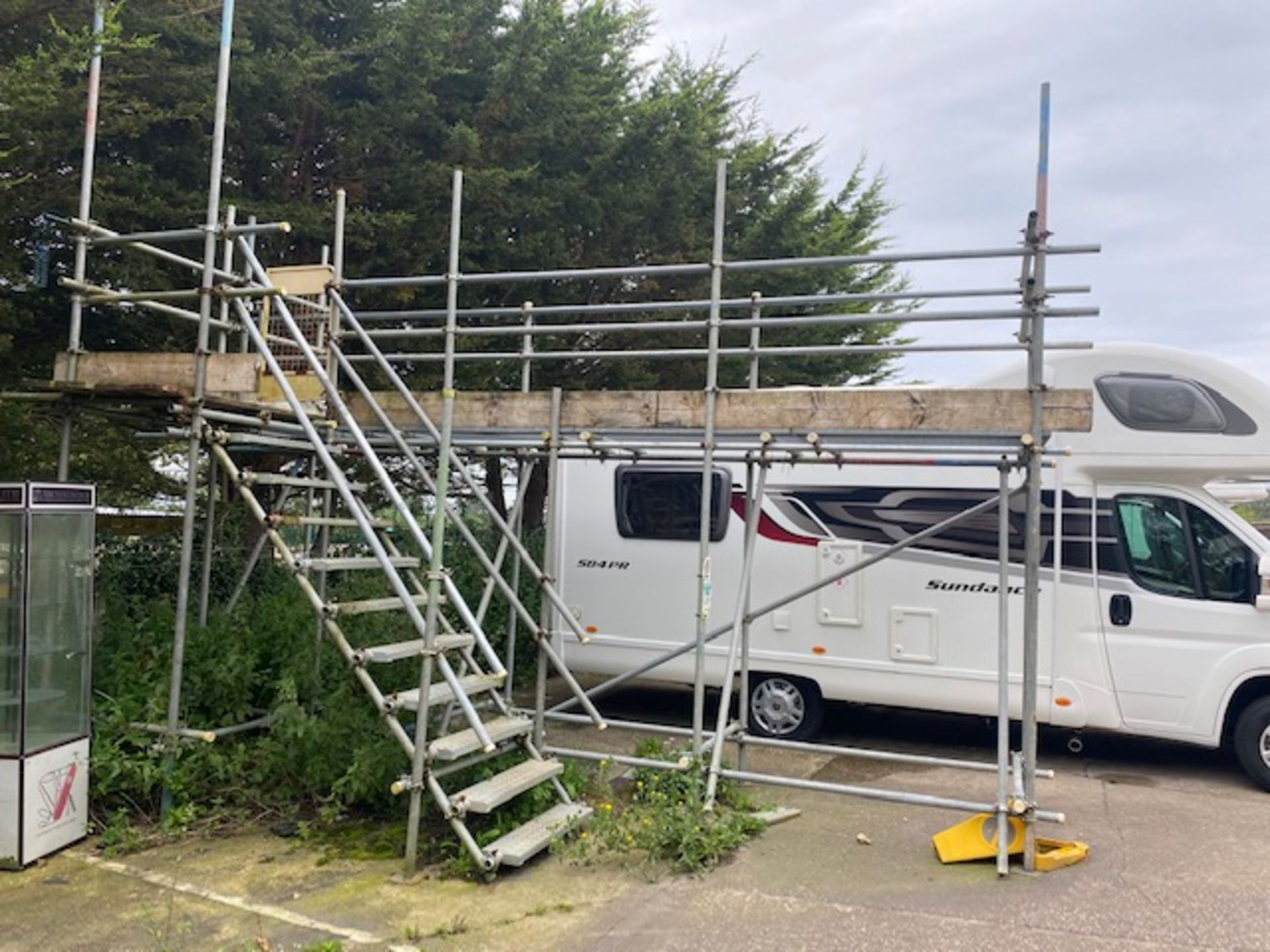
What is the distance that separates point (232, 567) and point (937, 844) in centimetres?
664

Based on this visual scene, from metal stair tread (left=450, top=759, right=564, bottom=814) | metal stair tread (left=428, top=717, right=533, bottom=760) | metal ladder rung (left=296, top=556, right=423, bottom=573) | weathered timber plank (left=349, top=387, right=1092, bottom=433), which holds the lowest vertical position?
metal stair tread (left=450, top=759, right=564, bottom=814)

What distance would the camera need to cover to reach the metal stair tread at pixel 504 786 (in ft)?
16.6

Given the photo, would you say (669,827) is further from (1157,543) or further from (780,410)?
(1157,543)

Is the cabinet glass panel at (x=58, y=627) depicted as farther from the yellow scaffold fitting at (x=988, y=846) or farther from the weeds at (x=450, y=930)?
the yellow scaffold fitting at (x=988, y=846)

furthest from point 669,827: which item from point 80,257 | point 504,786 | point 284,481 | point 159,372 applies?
point 80,257

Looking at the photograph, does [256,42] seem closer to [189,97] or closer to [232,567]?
[189,97]

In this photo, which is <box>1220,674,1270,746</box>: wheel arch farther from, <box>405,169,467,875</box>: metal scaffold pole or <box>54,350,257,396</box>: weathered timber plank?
<box>54,350,257,396</box>: weathered timber plank

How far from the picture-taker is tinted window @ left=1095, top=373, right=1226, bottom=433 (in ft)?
23.3

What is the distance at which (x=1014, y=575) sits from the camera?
7617 millimetres

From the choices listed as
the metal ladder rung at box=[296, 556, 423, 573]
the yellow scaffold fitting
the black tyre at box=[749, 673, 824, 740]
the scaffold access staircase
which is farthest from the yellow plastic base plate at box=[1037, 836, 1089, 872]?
the metal ladder rung at box=[296, 556, 423, 573]

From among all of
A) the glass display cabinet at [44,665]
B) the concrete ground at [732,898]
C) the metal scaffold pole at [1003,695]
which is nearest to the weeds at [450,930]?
the concrete ground at [732,898]

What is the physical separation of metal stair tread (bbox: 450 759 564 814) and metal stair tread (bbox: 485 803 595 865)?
0.18 m

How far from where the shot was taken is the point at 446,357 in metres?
5.66

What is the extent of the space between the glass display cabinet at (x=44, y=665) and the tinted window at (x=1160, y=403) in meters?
7.10
